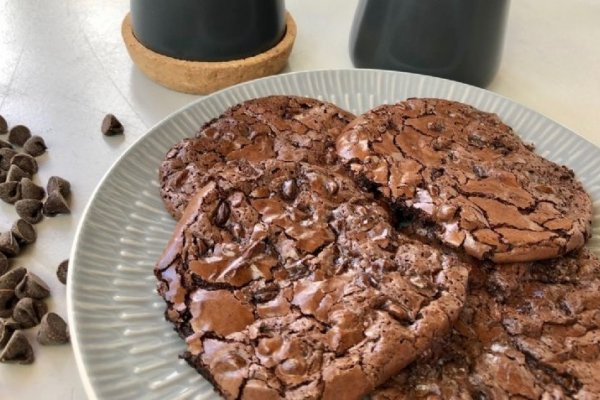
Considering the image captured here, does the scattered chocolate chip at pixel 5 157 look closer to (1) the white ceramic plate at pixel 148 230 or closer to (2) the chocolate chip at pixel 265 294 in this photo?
(1) the white ceramic plate at pixel 148 230

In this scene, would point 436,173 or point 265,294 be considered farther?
point 436,173

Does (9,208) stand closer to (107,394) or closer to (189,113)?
(189,113)

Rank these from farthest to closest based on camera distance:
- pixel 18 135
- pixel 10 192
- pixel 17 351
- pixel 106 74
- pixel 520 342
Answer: pixel 106 74 → pixel 18 135 → pixel 10 192 → pixel 17 351 → pixel 520 342

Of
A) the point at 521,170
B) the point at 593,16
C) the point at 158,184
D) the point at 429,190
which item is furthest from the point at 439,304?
the point at 593,16

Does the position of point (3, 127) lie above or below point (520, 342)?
below

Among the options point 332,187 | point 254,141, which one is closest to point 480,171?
point 332,187

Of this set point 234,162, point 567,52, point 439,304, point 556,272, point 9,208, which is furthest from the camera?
point 567,52

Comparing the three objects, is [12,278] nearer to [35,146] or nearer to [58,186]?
[58,186]
